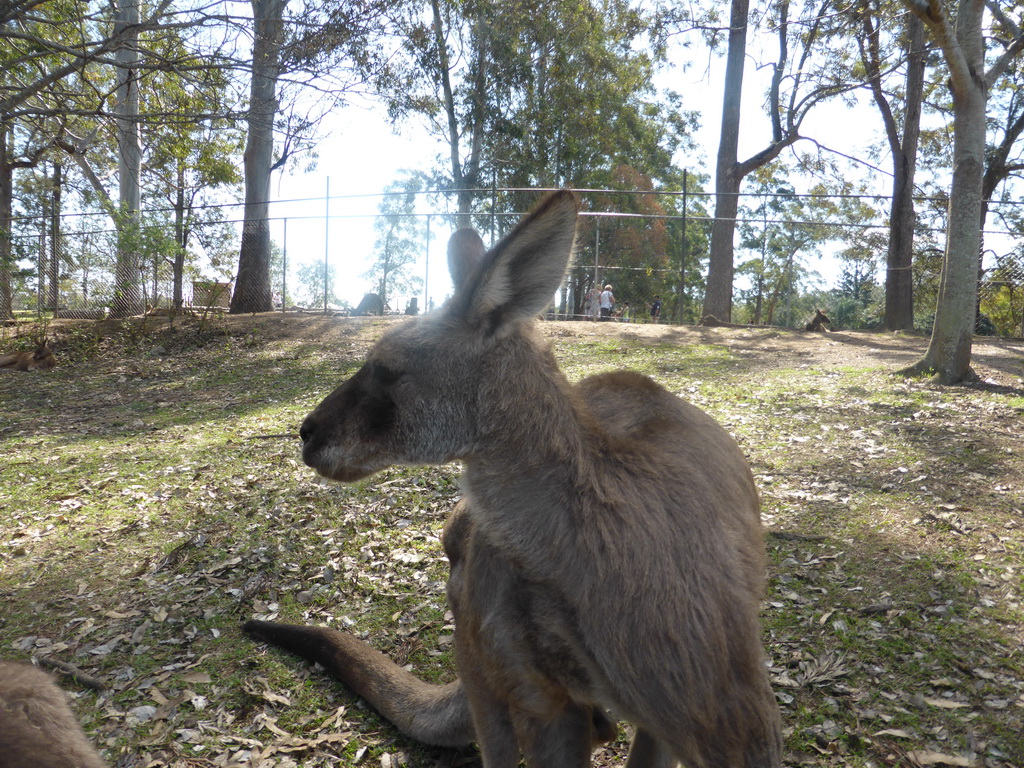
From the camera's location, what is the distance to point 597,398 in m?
3.07

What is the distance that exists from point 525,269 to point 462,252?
29.6 inches

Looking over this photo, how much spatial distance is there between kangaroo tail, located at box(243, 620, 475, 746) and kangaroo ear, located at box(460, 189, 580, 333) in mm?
1794

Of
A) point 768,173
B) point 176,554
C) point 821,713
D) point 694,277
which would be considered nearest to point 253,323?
point 176,554

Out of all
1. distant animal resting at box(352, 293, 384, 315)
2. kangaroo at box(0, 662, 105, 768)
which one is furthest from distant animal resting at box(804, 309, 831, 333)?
kangaroo at box(0, 662, 105, 768)

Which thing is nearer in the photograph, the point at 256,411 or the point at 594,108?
the point at 256,411

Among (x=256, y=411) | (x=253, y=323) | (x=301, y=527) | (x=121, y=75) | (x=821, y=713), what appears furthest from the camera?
(x=253, y=323)

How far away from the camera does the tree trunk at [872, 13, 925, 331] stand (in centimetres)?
1627

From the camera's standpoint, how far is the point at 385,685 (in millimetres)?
3570

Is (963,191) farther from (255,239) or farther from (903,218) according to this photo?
(255,239)

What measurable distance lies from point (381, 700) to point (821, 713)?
7.07 feet

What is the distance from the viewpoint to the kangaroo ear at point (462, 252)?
313 cm

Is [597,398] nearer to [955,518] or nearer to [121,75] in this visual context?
[955,518]

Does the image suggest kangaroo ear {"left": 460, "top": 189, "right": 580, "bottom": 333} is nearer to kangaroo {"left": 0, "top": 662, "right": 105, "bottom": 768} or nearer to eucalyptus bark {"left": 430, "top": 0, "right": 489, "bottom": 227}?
kangaroo {"left": 0, "top": 662, "right": 105, "bottom": 768}

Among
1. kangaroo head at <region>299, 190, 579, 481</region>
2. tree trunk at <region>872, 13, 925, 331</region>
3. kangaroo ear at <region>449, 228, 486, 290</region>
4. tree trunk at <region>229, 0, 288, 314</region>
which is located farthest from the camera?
tree trunk at <region>229, 0, 288, 314</region>
